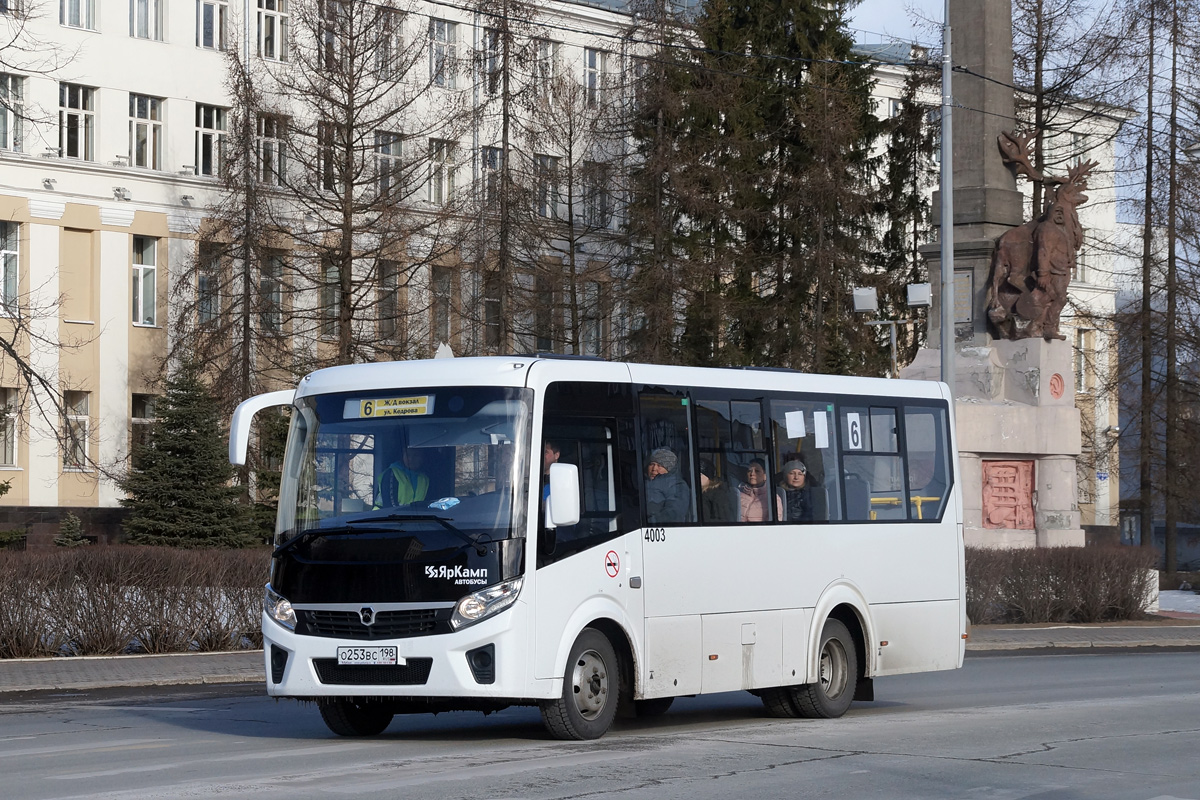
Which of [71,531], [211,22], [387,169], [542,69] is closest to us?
[387,169]

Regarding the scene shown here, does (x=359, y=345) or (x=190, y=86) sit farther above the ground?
(x=190, y=86)

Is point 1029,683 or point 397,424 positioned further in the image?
point 1029,683

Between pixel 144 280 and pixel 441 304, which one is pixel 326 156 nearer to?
pixel 441 304

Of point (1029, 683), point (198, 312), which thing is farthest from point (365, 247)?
point (1029, 683)

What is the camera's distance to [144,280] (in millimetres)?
52719

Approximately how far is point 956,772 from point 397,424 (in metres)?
4.34

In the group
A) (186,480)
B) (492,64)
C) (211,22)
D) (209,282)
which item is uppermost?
(211,22)

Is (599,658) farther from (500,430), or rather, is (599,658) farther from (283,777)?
(283,777)

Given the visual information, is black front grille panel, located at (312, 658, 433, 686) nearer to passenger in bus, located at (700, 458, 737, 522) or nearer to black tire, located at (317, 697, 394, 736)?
black tire, located at (317, 697, 394, 736)

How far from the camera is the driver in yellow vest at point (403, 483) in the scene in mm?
12203

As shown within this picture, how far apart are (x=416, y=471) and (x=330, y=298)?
111 feet

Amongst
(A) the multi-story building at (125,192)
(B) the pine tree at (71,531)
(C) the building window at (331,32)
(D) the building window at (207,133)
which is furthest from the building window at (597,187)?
(B) the pine tree at (71,531)

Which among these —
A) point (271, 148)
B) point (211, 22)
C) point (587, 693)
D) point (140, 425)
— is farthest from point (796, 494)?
point (211, 22)

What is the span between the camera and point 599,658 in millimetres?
12516
